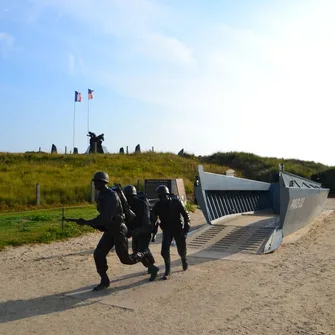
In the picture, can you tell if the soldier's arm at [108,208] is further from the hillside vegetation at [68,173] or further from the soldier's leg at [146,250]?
the hillside vegetation at [68,173]

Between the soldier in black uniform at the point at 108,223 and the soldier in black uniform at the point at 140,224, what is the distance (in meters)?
0.55

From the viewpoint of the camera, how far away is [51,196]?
21.8m

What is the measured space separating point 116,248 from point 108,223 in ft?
1.38

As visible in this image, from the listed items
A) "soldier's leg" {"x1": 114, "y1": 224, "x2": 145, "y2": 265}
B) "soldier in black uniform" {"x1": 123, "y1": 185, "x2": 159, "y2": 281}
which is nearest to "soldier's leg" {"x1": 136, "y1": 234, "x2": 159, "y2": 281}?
"soldier in black uniform" {"x1": 123, "y1": 185, "x2": 159, "y2": 281}

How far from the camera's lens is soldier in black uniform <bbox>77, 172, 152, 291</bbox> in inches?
266

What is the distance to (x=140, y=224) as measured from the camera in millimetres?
7664

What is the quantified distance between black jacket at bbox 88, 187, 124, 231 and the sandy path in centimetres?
108

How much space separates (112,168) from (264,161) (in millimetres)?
19566

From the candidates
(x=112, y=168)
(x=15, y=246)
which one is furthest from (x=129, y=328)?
(x=112, y=168)

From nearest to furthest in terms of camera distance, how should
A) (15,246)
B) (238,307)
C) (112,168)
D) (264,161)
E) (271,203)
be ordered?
(238,307) < (15,246) < (271,203) < (112,168) < (264,161)

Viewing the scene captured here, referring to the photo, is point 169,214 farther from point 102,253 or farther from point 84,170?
point 84,170

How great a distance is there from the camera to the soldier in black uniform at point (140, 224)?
299 inches

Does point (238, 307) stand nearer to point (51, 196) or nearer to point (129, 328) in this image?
point (129, 328)

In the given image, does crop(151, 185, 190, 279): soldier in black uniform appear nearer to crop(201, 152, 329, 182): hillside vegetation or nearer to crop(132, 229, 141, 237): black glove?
crop(132, 229, 141, 237): black glove
